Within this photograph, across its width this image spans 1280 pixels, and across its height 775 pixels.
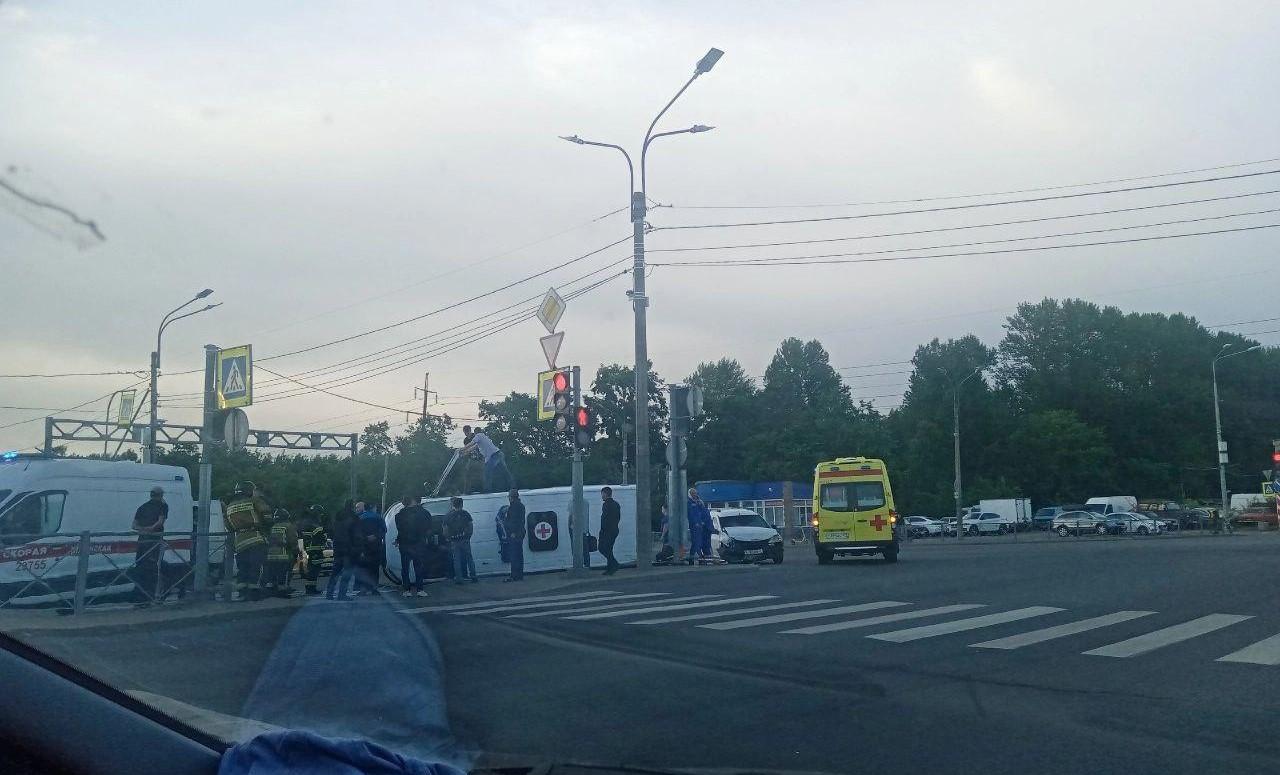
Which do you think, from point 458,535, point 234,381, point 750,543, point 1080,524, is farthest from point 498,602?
point 1080,524

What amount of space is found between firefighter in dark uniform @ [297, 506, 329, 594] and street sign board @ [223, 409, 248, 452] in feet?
9.97

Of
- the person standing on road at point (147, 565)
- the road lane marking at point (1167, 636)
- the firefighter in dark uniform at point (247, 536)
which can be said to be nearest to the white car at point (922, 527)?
the firefighter in dark uniform at point (247, 536)

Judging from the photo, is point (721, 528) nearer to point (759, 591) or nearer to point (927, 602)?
point (759, 591)

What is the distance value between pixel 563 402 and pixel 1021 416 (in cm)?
6944

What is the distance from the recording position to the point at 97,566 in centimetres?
1536

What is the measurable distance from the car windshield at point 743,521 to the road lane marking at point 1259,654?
65.0ft

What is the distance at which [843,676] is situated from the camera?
8.88 metres

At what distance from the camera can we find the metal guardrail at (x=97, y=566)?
47.0 ft

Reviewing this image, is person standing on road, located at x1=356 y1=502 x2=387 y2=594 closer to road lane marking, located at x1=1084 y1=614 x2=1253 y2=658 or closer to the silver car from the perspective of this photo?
road lane marking, located at x1=1084 y1=614 x2=1253 y2=658

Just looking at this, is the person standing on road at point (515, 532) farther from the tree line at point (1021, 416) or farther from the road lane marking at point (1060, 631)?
the tree line at point (1021, 416)

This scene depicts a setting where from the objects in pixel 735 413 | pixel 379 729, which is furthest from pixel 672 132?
pixel 735 413

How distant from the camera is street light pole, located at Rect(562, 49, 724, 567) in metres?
23.2

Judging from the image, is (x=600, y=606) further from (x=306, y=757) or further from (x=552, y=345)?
(x=306, y=757)

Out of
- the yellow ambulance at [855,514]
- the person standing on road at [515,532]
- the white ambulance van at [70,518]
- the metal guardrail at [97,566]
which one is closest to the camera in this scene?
the metal guardrail at [97,566]
